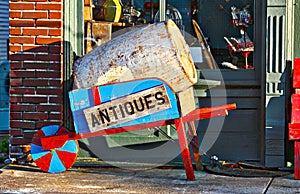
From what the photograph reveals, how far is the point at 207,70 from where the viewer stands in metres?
6.18

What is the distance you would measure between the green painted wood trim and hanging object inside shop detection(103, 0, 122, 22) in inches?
9.8

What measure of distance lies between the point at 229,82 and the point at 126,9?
1.30 metres

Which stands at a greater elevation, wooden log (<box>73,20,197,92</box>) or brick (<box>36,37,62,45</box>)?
brick (<box>36,37,62,45</box>)

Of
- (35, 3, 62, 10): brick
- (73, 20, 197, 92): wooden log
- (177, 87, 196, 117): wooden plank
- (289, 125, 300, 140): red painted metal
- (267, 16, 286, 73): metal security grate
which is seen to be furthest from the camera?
(35, 3, 62, 10): brick

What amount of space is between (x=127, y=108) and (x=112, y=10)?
144cm

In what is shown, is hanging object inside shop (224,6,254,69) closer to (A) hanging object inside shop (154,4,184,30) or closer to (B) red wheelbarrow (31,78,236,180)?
(A) hanging object inside shop (154,4,184,30)

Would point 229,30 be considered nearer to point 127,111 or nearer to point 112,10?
point 112,10

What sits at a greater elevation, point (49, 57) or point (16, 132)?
point (49, 57)

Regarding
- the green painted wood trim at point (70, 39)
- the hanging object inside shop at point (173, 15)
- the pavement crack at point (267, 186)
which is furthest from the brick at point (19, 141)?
the pavement crack at point (267, 186)

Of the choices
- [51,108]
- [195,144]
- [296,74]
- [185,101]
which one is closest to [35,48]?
[51,108]

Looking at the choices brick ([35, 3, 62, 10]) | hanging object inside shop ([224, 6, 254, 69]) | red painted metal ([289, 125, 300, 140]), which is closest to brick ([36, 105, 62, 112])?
brick ([35, 3, 62, 10])

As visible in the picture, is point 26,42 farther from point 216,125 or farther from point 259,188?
point 259,188

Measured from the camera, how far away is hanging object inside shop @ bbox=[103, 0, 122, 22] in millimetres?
6277

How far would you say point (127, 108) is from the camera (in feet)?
17.3
